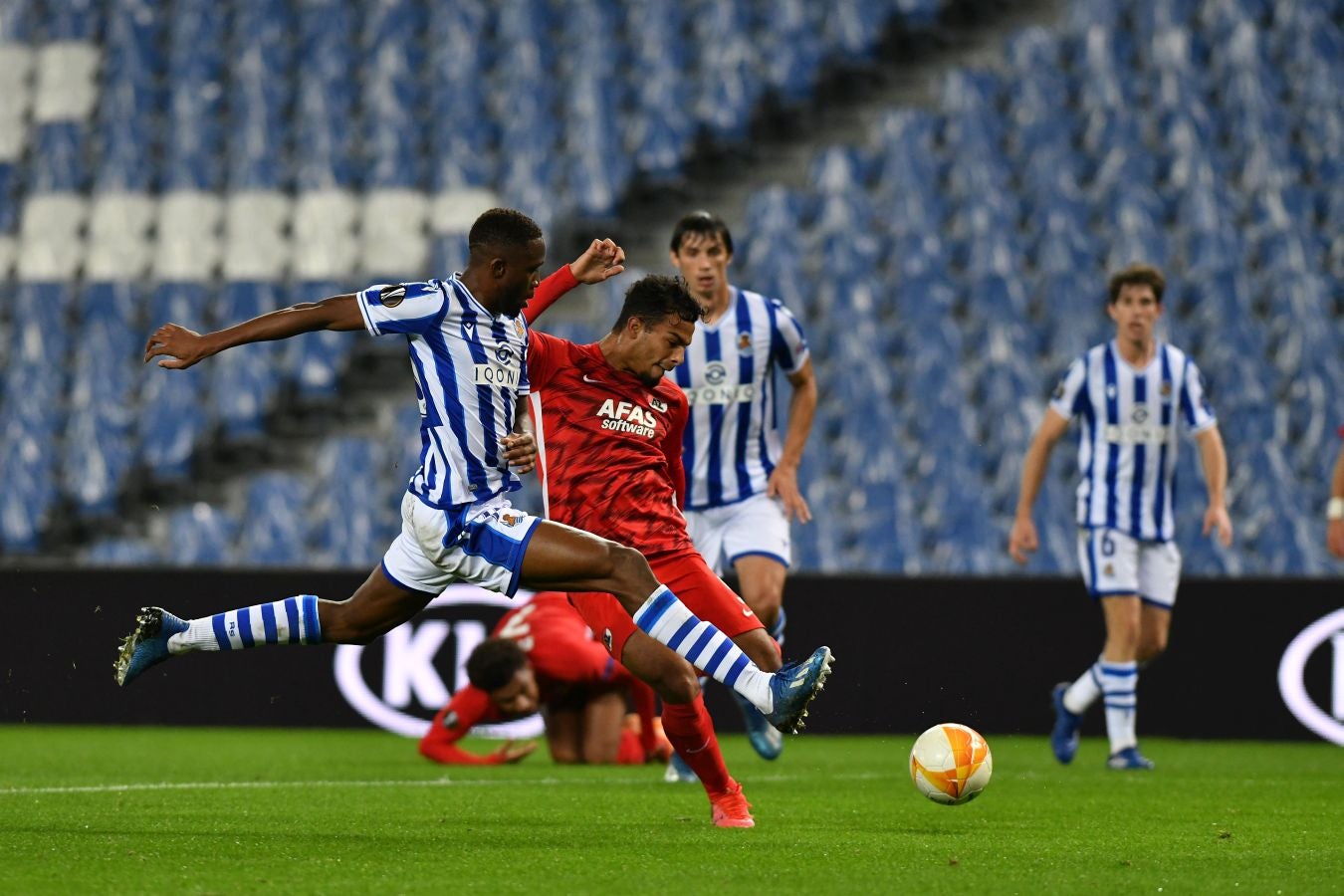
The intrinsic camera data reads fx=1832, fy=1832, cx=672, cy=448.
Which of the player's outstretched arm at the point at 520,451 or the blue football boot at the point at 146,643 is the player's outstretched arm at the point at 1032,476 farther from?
the blue football boot at the point at 146,643

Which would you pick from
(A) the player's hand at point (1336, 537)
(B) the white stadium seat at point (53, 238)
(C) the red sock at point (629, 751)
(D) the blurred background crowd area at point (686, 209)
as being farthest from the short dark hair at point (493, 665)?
(B) the white stadium seat at point (53, 238)

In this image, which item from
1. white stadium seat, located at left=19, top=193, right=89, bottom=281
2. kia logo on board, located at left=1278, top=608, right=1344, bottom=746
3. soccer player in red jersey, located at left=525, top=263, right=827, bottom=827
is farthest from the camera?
white stadium seat, located at left=19, top=193, right=89, bottom=281

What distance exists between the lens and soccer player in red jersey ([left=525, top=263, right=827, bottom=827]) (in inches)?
214

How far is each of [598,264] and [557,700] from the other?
10.4 ft

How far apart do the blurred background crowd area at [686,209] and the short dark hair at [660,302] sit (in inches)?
249

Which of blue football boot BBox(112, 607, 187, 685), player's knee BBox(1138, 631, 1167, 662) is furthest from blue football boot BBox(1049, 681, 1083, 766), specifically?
blue football boot BBox(112, 607, 187, 685)

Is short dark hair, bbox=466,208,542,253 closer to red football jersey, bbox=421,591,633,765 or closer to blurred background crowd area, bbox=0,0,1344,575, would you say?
red football jersey, bbox=421,591,633,765

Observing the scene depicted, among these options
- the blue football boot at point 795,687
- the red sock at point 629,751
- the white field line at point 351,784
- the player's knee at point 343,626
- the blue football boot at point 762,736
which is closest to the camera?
the blue football boot at point 795,687

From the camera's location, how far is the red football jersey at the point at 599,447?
5.50 m

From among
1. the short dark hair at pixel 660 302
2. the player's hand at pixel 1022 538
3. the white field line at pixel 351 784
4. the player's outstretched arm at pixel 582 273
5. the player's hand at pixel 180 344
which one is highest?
the player's outstretched arm at pixel 582 273

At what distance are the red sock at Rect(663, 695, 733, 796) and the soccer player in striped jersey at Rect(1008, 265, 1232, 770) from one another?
10.5ft

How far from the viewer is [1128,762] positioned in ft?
26.0

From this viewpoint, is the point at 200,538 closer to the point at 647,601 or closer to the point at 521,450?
the point at 521,450

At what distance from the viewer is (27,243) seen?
47.3 ft
